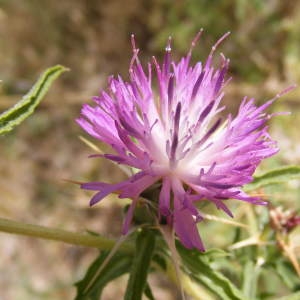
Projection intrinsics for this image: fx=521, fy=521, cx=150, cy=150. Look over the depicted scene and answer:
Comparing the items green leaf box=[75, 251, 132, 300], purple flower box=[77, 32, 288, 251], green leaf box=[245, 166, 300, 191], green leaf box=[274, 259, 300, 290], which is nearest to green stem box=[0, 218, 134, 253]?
green leaf box=[75, 251, 132, 300]

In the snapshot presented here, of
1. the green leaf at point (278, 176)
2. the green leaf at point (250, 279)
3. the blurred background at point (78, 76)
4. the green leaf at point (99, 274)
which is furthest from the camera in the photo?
the blurred background at point (78, 76)

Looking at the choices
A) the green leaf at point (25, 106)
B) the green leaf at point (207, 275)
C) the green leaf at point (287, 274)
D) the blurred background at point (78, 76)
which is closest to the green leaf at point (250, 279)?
the green leaf at point (287, 274)

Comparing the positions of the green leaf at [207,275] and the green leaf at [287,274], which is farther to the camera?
the green leaf at [287,274]

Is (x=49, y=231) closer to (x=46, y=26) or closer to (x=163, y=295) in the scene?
(x=163, y=295)

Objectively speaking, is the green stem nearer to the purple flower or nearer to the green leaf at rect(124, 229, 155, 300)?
the green leaf at rect(124, 229, 155, 300)

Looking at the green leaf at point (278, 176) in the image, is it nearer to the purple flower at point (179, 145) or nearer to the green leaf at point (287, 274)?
the purple flower at point (179, 145)

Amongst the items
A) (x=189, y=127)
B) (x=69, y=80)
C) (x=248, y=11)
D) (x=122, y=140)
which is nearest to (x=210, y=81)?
(x=189, y=127)

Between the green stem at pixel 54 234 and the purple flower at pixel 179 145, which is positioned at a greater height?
the purple flower at pixel 179 145
